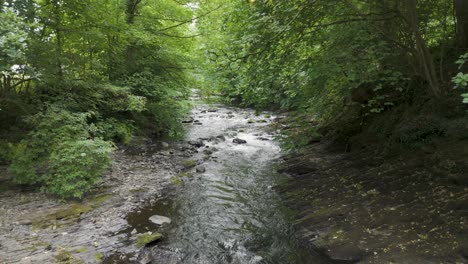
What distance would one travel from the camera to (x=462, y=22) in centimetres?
827

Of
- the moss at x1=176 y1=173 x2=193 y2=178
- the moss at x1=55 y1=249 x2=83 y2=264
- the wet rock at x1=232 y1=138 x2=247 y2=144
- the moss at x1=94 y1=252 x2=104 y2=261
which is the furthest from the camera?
the wet rock at x1=232 y1=138 x2=247 y2=144

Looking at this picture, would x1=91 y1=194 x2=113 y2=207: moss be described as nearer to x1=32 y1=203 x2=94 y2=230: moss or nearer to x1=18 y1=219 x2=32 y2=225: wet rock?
x1=32 y1=203 x2=94 y2=230: moss

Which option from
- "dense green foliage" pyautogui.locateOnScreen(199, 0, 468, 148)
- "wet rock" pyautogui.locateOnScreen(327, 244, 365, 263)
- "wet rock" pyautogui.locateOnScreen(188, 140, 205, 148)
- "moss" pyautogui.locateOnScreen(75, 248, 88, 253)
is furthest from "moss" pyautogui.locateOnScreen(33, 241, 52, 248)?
"wet rock" pyautogui.locateOnScreen(188, 140, 205, 148)

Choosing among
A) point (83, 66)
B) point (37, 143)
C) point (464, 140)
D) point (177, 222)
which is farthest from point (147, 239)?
point (464, 140)

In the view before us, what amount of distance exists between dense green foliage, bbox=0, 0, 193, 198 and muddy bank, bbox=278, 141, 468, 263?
5773mm

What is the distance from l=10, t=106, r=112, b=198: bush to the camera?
7.81 meters

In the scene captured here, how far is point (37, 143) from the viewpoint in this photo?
26.1 feet

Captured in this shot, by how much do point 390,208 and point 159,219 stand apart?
208 inches

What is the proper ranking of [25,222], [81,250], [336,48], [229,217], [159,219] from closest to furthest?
[81,250], [25,222], [336,48], [159,219], [229,217]

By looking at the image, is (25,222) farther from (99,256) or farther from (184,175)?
(184,175)

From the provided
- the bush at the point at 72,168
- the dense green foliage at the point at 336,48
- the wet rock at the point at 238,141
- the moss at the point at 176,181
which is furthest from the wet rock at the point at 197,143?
the bush at the point at 72,168

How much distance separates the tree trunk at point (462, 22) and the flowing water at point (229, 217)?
646cm

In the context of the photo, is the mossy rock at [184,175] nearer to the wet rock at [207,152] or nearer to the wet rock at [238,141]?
the wet rock at [207,152]

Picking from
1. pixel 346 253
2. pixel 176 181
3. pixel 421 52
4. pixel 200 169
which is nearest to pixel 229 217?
pixel 176 181
